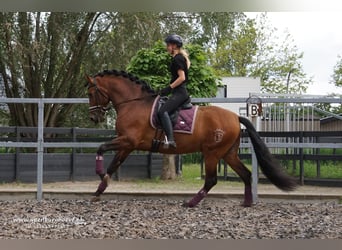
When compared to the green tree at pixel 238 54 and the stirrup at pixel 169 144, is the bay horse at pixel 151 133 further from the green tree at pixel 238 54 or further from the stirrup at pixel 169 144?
the green tree at pixel 238 54

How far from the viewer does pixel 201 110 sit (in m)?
5.64

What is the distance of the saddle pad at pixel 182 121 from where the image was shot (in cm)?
552

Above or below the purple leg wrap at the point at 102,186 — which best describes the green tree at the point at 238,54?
above

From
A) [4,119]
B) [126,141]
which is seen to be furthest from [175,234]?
[4,119]

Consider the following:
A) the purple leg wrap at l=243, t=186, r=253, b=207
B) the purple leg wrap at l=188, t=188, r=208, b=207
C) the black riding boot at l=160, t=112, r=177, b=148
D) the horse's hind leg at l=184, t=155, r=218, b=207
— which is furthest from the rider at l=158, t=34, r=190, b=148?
the purple leg wrap at l=243, t=186, r=253, b=207

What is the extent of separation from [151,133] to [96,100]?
64cm

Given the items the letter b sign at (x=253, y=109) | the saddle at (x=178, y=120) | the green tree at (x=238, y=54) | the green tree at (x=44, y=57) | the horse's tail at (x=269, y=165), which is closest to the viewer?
the saddle at (x=178, y=120)

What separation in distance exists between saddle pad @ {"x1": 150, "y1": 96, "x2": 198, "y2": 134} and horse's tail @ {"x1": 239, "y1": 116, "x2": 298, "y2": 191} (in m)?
0.52

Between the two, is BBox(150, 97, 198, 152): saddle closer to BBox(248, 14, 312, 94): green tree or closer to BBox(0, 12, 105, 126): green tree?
BBox(0, 12, 105, 126): green tree

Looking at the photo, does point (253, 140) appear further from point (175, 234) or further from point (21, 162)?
point (21, 162)

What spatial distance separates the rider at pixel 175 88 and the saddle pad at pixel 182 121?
0.09m

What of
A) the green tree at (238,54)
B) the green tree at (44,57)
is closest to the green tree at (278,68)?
the green tree at (238,54)

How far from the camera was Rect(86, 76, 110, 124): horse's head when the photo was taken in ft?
18.6

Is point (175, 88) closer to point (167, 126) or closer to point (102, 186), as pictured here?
point (167, 126)
